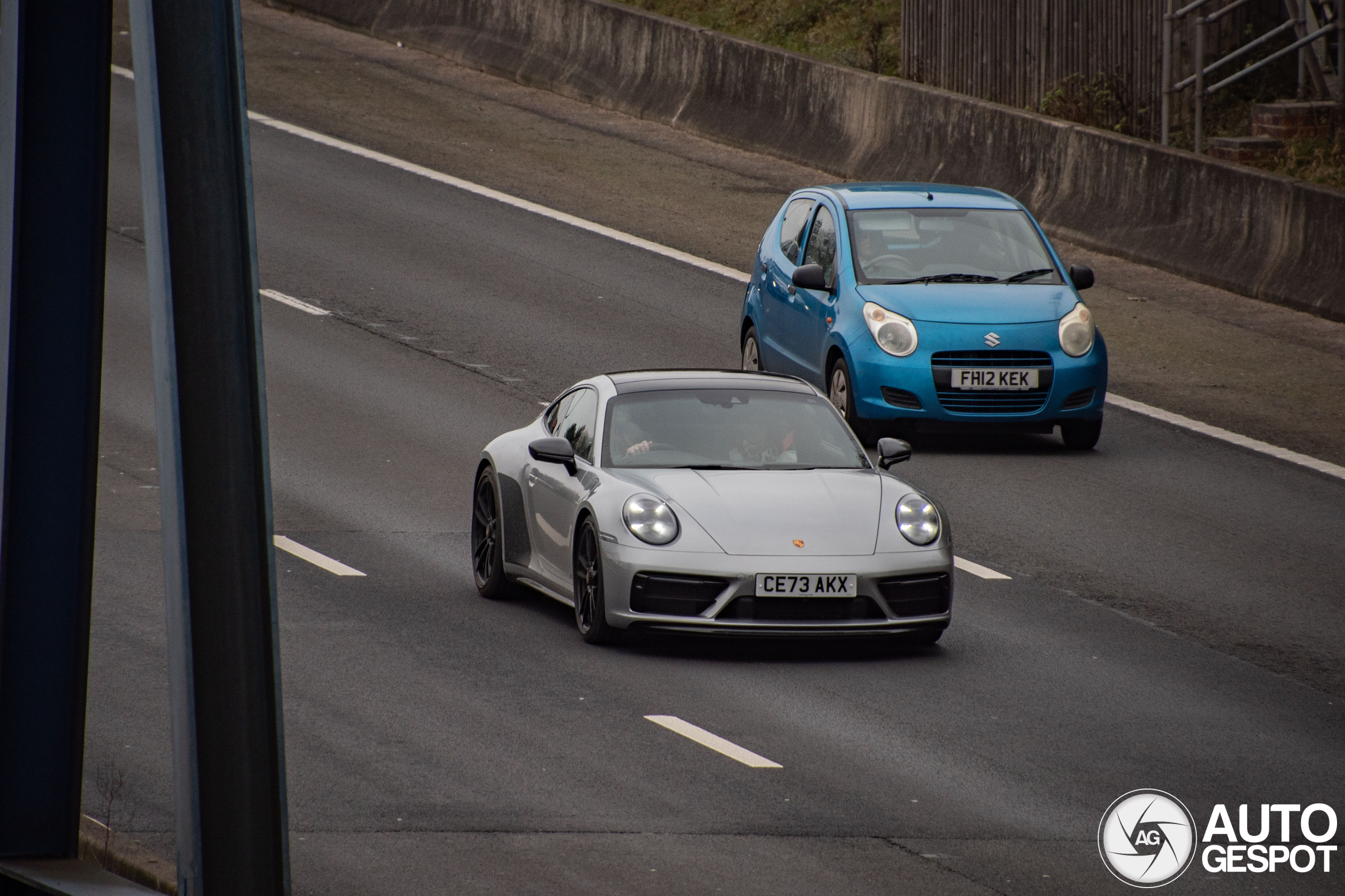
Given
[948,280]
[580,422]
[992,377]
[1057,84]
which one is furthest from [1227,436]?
[1057,84]

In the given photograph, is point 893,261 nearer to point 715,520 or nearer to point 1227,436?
point 1227,436

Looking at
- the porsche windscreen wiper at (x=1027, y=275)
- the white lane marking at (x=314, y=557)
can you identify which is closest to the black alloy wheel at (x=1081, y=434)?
the porsche windscreen wiper at (x=1027, y=275)

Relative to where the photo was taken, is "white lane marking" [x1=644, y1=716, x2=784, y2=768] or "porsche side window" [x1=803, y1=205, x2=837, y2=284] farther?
"porsche side window" [x1=803, y1=205, x2=837, y2=284]

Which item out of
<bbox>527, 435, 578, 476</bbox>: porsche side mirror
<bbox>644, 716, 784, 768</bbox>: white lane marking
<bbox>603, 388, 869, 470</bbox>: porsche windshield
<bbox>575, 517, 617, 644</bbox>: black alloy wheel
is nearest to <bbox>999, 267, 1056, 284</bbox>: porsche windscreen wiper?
<bbox>603, 388, 869, 470</bbox>: porsche windshield

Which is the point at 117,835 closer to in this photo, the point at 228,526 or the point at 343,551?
the point at 228,526

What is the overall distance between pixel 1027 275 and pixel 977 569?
4.49 metres

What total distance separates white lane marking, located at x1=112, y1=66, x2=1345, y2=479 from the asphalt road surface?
0.24m

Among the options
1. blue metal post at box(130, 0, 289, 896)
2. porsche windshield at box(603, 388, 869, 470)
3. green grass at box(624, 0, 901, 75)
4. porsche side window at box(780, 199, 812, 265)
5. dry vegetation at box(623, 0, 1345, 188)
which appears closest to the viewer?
blue metal post at box(130, 0, 289, 896)

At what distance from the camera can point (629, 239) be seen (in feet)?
77.8

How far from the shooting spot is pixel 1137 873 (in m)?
7.69

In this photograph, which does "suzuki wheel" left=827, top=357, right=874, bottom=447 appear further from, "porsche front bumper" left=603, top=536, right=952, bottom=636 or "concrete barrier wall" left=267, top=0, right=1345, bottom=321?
"concrete barrier wall" left=267, top=0, right=1345, bottom=321

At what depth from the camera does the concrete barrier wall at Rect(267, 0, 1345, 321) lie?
72.3 feet

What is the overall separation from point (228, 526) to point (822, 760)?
4.01 metres

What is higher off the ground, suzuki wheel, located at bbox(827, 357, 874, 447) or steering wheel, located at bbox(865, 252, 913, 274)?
steering wheel, located at bbox(865, 252, 913, 274)
